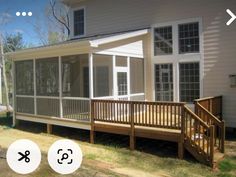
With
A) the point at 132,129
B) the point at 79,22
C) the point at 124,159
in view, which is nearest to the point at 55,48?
the point at 132,129

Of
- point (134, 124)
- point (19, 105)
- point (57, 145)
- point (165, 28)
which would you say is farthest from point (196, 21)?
point (57, 145)

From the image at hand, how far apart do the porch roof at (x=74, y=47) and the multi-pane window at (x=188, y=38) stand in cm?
151

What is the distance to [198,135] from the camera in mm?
8766

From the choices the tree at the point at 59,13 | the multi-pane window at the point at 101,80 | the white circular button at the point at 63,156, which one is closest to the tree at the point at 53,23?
the tree at the point at 59,13

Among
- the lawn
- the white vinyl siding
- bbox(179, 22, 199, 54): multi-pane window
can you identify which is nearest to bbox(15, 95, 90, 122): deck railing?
the lawn

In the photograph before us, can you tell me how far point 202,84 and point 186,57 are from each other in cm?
122

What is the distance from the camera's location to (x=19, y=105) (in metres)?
14.7

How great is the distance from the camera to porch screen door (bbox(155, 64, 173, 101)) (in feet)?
42.8

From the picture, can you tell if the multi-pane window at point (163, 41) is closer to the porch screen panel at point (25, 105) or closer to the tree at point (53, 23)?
the porch screen panel at point (25, 105)

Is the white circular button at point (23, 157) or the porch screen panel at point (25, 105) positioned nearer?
the white circular button at point (23, 157)

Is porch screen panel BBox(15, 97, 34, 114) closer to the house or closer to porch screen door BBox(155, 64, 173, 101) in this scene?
the house

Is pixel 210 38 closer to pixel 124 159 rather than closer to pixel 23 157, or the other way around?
pixel 124 159

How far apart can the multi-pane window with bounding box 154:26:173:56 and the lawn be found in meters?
3.96

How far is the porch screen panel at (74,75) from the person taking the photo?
12.2 meters
